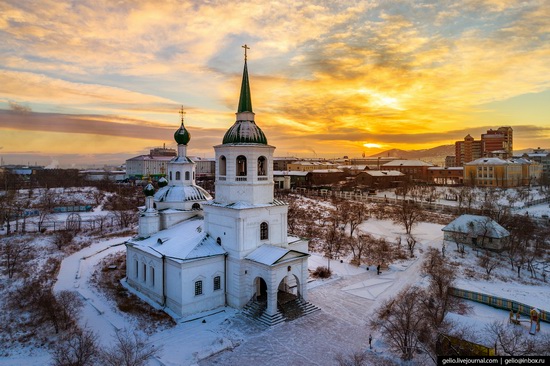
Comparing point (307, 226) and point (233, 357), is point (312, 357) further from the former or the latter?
point (307, 226)

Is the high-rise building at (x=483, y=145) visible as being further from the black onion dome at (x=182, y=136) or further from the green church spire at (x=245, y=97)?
the green church spire at (x=245, y=97)

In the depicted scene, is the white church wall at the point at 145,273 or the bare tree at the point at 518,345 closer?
the bare tree at the point at 518,345

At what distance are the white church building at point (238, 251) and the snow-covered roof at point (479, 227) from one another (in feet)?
66.9

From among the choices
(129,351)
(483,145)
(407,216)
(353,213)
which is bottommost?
(129,351)

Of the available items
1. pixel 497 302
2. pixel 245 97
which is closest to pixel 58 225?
pixel 245 97

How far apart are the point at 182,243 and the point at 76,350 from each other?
340 inches

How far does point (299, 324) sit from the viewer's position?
18.4m

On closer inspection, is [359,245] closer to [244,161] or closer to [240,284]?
[240,284]

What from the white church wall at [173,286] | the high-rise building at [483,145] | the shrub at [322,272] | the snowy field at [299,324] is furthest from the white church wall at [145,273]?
the high-rise building at [483,145]

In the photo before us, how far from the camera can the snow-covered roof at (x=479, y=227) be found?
32812 mm

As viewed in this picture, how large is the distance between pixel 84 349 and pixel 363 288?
1720 centimetres

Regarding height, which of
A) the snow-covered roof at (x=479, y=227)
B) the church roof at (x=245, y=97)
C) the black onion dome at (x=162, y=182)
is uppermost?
the church roof at (x=245, y=97)

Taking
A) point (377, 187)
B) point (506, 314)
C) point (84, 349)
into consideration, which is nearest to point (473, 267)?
point (506, 314)

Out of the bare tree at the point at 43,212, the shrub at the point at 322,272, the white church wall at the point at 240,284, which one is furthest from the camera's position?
the bare tree at the point at 43,212
